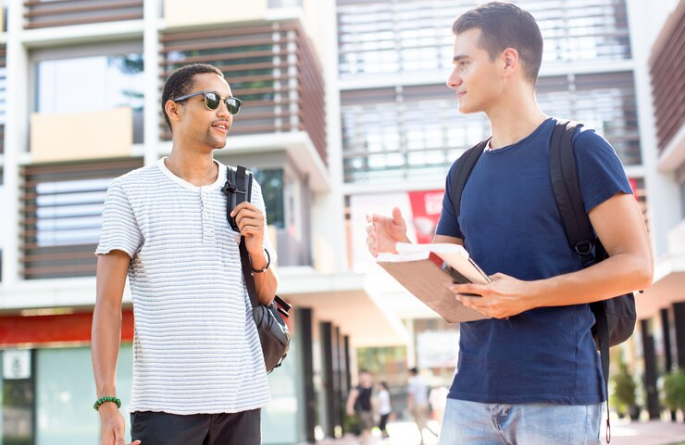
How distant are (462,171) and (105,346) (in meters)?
1.34

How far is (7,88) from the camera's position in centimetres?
2256

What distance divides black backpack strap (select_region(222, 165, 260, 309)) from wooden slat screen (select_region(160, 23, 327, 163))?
18.1m

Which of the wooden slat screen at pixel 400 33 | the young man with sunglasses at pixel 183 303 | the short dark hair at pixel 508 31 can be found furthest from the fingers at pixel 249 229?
the wooden slat screen at pixel 400 33

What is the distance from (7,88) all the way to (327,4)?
969cm

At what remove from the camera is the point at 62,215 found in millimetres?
22188

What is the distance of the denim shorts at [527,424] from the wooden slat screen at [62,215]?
1978 centimetres

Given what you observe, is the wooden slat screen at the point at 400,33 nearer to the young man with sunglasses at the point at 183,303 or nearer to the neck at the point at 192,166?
the neck at the point at 192,166

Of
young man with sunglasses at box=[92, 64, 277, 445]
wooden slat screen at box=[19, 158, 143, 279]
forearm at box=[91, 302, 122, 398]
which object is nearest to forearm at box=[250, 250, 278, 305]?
young man with sunglasses at box=[92, 64, 277, 445]

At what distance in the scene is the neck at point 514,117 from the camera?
9.55 ft

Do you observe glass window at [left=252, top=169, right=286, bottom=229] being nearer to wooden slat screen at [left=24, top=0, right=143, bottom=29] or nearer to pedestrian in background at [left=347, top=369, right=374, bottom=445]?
pedestrian in background at [left=347, top=369, right=374, bottom=445]

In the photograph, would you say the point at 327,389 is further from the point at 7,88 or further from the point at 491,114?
the point at 491,114

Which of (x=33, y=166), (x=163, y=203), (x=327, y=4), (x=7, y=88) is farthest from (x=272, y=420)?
(x=163, y=203)

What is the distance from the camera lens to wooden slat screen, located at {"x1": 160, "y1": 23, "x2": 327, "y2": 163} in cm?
2186

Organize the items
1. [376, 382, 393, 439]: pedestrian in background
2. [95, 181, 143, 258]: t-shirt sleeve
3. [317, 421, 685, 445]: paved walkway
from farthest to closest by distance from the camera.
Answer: [376, 382, 393, 439]: pedestrian in background, [317, 421, 685, 445]: paved walkway, [95, 181, 143, 258]: t-shirt sleeve
